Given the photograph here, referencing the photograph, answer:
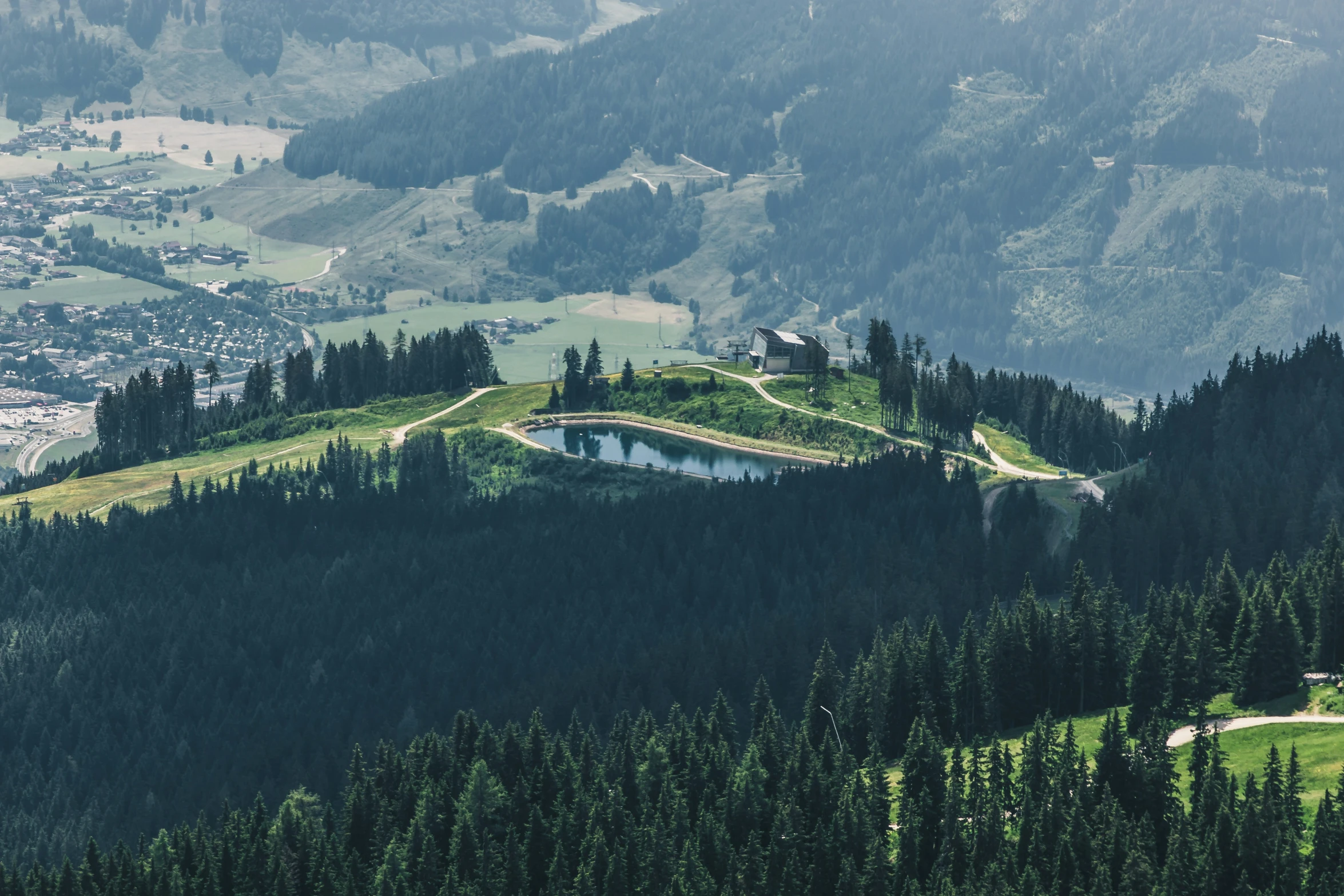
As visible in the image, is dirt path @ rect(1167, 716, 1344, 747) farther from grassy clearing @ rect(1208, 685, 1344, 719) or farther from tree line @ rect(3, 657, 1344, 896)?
tree line @ rect(3, 657, 1344, 896)

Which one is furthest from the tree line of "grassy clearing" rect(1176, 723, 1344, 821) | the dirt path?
the dirt path

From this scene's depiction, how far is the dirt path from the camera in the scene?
166750mm

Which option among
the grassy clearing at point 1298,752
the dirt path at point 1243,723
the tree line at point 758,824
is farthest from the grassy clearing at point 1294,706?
the tree line at point 758,824

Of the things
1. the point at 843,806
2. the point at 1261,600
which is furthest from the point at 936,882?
the point at 1261,600

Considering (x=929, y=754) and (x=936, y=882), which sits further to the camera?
(x=929, y=754)

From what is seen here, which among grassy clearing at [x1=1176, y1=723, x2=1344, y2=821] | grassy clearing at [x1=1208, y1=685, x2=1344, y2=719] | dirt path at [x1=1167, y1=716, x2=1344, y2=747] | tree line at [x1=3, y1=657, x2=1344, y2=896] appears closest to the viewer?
tree line at [x1=3, y1=657, x2=1344, y2=896]

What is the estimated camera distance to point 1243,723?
559 feet

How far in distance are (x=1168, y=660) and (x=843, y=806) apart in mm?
37322

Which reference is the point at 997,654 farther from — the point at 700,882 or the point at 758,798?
the point at 700,882

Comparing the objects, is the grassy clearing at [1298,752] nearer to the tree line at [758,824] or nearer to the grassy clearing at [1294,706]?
the tree line at [758,824]

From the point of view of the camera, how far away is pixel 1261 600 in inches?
Answer: 7116

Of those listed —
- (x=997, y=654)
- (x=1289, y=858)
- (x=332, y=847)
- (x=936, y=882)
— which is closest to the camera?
(x=1289, y=858)

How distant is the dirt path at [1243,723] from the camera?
167 meters

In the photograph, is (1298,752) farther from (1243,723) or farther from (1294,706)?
(1294,706)
